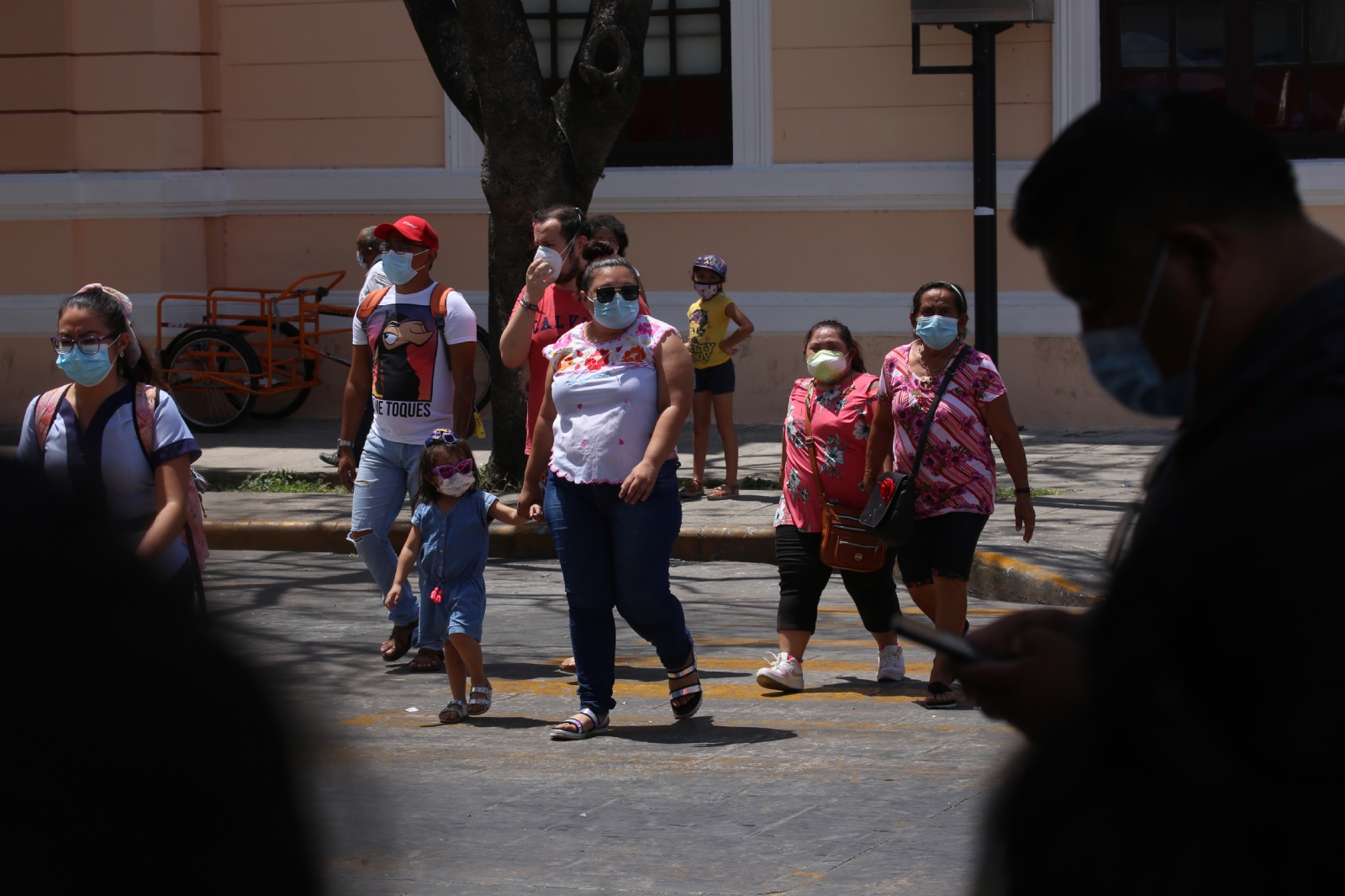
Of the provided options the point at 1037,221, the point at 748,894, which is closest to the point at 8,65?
the point at 748,894

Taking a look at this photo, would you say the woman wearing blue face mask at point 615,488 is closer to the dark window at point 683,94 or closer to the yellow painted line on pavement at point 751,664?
the yellow painted line on pavement at point 751,664

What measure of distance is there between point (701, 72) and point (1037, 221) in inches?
517

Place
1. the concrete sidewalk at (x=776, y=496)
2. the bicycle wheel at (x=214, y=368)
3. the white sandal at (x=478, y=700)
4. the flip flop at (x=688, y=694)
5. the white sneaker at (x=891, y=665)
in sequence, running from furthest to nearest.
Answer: the bicycle wheel at (x=214, y=368) → the concrete sidewalk at (x=776, y=496) → the white sneaker at (x=891, y=665) → the white sandal at (x=478, y=700) → the flip flop at (x=688, y=694)

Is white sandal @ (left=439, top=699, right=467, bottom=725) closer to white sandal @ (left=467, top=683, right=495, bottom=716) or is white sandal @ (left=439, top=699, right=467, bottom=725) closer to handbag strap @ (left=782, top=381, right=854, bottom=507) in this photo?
white sandal @ (left=467, top=683, right=495, bottom=716)

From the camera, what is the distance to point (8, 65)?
47.5ft

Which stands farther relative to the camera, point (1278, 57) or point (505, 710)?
point (1278, 57)

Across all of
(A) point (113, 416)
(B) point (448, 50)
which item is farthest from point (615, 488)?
(B) point (448, 50)

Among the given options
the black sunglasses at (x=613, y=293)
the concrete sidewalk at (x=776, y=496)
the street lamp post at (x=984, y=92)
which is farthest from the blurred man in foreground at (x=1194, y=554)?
the street lamp post at (x=984, y=92)

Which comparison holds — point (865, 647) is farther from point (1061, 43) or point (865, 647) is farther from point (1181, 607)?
point (1061, 43)

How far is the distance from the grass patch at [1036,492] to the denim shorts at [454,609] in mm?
5161

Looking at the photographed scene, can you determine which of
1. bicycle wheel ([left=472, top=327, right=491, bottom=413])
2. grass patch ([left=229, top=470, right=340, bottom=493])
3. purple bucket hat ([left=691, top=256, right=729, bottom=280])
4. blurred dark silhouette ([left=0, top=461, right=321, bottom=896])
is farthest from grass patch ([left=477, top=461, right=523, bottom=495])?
blurred dark silhouette ([left=0, top=461, right=321, bottom=896])

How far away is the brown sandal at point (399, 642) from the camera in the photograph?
739 cm

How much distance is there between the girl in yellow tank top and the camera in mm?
11180

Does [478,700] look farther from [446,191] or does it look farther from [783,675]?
[446,191]
